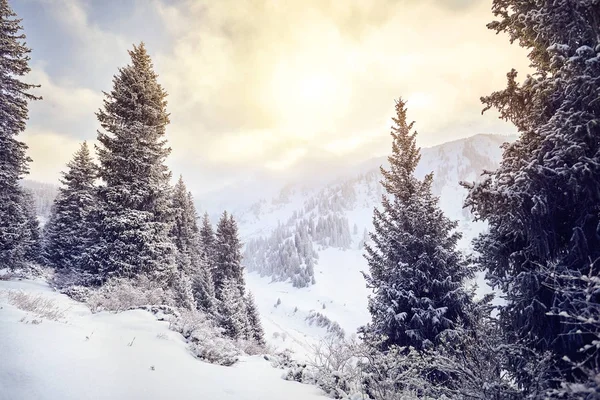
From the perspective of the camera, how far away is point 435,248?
11.3 m

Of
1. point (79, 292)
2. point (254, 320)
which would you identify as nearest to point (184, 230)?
point (254, 320)

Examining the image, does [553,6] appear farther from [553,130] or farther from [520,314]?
[520,314]

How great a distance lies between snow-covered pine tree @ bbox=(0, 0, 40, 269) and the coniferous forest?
64 mm

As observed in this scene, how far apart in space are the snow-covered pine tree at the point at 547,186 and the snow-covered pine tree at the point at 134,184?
13.7 meters

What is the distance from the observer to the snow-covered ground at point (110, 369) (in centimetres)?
393

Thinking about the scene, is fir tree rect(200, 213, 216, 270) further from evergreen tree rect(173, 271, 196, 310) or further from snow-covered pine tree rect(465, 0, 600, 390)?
snow-covered pine tree rect(465, 0, 600, 390)

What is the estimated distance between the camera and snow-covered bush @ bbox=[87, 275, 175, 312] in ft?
34.3

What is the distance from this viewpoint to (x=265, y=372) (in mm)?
7211

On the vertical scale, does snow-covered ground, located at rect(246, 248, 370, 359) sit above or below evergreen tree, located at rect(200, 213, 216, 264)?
below

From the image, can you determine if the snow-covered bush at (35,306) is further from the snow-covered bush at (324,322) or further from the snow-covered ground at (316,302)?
the snow-covered bush at (324,322)

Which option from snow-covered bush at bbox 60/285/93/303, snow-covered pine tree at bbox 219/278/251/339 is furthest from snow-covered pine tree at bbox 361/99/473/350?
snow-covered bush at bbox 60/285/93/303

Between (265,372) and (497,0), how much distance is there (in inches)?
437

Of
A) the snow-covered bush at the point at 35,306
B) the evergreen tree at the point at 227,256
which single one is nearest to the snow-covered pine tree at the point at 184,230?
the evergreen tree at the point at 227,256

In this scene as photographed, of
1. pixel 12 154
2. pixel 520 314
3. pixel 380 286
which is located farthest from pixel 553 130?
pixel 12 154
